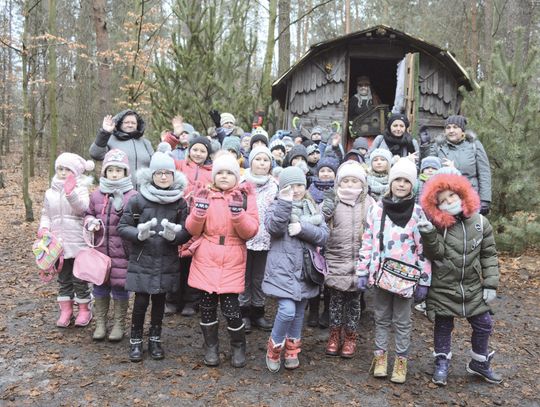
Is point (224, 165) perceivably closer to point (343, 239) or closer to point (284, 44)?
point (343, 239)

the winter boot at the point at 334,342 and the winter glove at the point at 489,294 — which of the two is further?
the winter boot at the point at 334,342

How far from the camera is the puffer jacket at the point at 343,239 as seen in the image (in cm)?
435

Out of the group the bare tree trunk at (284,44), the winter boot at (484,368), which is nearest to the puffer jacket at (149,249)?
the winter boot at (484,368)

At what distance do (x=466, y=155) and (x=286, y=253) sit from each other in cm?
316

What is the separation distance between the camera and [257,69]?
28.0m

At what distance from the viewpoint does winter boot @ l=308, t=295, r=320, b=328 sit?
17.3ft

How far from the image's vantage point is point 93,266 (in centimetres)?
442

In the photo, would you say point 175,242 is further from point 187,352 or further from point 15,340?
point 15,340

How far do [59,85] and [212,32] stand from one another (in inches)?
626

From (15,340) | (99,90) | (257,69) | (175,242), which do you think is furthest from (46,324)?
(257,69)

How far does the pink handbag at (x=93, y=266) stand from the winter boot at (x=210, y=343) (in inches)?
41.4

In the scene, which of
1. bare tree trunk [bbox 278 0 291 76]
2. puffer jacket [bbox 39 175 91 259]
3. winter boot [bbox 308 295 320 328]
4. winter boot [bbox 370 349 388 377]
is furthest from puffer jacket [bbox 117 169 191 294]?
bare tree trunk [bbox 278 0 291 76]

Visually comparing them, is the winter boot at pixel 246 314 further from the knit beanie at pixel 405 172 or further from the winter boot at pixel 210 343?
the knit beanie at pixel 405 172

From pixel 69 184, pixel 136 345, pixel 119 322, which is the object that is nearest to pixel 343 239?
pixel 136 345
